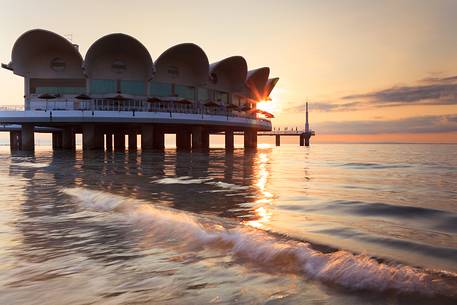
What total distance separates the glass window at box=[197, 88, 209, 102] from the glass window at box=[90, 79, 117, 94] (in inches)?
498

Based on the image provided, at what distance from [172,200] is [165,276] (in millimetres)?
4992

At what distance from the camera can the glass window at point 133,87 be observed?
4944 centimetres

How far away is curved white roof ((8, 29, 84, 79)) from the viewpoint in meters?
48.0

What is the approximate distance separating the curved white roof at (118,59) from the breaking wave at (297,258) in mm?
44795

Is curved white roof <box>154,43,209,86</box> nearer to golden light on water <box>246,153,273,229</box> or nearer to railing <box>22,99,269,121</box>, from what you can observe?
railing <box>22,99,269,121</box>

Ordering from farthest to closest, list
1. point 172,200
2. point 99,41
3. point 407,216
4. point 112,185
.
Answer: point 99,41, point 112,185, point 172,200, point 407,216

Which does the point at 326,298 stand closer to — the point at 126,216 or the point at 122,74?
the point at 126,216

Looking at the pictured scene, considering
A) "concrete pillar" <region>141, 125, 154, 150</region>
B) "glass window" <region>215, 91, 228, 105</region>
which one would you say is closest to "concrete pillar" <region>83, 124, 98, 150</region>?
"concrete pillar" <region>141, 125, 154, 150</region>

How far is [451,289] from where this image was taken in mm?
3232

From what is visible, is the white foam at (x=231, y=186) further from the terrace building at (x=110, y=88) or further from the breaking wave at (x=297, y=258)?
the terrace building at (x=110, y=88)

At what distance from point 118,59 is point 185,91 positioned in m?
10.0

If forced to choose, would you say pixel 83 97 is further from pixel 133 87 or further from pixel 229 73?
pixel 229 73

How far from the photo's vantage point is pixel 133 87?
164 feet

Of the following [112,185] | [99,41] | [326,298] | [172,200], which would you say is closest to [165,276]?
A: [326,298]
